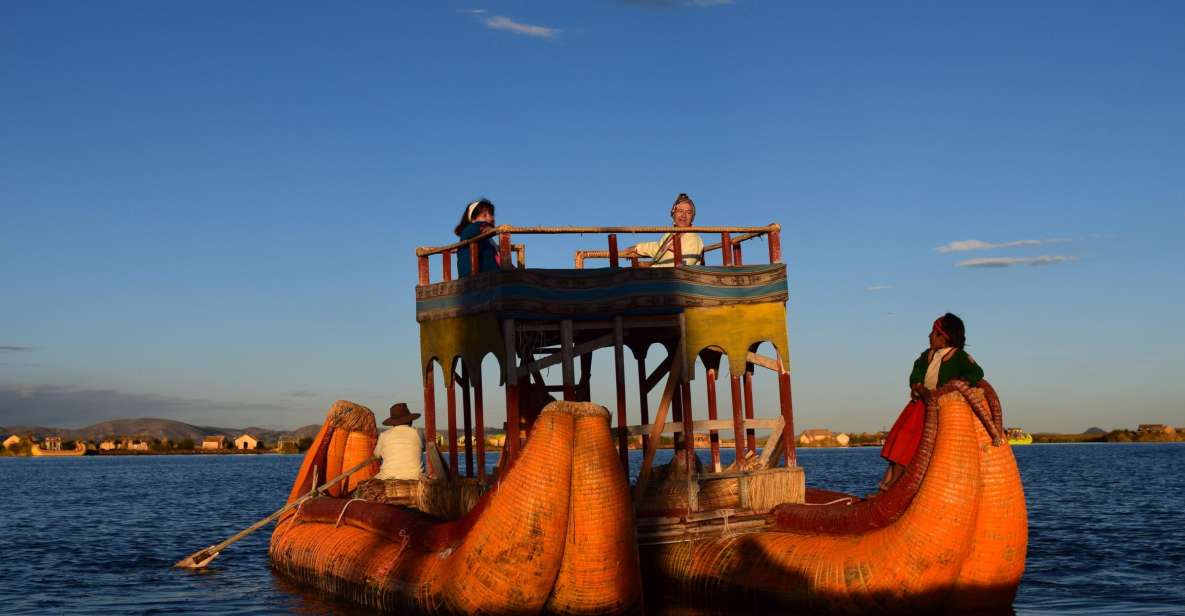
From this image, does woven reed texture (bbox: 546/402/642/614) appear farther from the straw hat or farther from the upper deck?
the straw hat

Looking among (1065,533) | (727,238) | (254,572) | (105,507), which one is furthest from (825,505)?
(105,507)

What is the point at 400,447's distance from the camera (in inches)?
848

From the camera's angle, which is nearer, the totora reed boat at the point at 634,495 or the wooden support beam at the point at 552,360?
the totora reed boat at the point at 634,495

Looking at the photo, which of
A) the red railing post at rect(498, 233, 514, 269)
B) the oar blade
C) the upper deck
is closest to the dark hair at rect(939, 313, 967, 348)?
the upper deck

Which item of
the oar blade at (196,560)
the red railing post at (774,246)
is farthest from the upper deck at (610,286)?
the oar blade at (196,560)

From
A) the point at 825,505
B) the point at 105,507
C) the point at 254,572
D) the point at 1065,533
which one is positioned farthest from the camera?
the point at 105,507

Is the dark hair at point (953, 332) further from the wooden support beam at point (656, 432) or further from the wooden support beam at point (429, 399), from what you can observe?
the wooden support beam at point (429, 399)

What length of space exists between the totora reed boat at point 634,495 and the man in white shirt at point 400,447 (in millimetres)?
673

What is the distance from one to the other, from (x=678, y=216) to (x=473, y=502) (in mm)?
5406

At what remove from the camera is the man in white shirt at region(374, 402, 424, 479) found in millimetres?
21516

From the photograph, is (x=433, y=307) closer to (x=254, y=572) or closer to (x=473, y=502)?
(x=473, y=502)

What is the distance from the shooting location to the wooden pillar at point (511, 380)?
1733 centimetres

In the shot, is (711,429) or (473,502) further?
(711,429)

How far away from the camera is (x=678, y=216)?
1947 centimetres
